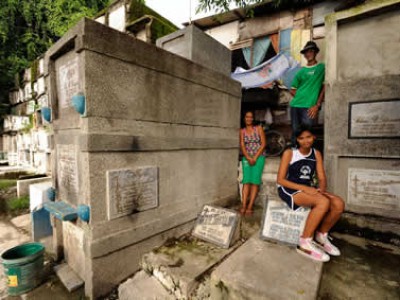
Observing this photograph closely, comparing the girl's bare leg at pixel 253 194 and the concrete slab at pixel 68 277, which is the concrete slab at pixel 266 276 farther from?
the concrete slab at pixel 68 277

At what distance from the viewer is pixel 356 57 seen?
3.77 meters

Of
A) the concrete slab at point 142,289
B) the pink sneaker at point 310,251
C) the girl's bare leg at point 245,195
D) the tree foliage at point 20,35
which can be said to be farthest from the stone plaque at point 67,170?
the tree foliage at point 20,35

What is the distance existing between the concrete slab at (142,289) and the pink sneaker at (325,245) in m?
2.34

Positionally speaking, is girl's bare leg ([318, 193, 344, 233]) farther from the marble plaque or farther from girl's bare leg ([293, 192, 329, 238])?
the marble plaque

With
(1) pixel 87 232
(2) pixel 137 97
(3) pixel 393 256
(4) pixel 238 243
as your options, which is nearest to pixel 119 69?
(2) pixel 137 97

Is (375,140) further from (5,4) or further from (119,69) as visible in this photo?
(5,4)

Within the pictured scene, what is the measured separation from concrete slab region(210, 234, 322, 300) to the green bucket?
280 cm

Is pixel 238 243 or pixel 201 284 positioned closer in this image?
pixel 201 284

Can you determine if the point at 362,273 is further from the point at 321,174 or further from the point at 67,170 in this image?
the point at 67,170

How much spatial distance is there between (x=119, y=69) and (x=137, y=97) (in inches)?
17.8

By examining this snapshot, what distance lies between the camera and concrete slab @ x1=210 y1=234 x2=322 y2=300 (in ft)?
6.93

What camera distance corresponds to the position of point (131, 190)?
3018 mm

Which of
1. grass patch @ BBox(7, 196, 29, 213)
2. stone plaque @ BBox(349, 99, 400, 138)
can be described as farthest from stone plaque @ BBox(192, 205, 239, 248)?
grass patch @ BBox(7, 196, 29, 213)

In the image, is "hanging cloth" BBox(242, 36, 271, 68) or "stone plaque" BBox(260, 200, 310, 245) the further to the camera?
"hanging cloth" BBox(242, 36, 271, 68)
